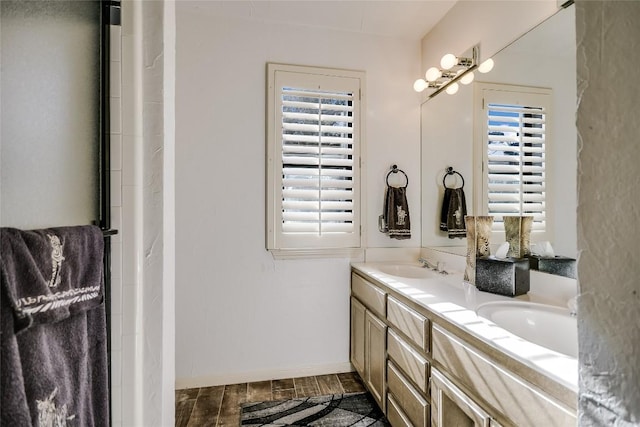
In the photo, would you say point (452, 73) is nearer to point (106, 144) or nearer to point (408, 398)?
point (408, 398)

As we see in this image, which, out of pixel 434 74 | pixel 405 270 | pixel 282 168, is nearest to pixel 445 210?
pixel 405 270

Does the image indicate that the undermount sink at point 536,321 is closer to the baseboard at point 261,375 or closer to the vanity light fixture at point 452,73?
the vanity light fixture at point 452,73

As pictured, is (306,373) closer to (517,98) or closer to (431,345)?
(431,345)

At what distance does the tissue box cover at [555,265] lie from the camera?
1396 millimetres

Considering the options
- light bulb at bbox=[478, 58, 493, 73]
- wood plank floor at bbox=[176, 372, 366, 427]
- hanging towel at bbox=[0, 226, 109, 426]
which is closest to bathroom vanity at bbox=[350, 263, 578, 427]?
wood plank floor at bbox=[176, 372, 366, 427]

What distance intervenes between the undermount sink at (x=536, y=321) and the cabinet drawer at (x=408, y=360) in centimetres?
35

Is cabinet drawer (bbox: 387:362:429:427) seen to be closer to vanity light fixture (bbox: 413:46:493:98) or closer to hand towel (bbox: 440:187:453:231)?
hand towel (bbox: 440:187:453:231)

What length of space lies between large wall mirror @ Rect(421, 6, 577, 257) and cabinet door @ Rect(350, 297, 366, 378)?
739mm

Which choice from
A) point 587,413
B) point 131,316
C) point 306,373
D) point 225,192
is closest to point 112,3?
point 131,316

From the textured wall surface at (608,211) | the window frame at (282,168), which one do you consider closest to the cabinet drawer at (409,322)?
the window frame at (282,168)

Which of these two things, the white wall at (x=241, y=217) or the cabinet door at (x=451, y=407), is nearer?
the cabinet door at (x=451, y=407)

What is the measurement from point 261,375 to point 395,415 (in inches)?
41.1

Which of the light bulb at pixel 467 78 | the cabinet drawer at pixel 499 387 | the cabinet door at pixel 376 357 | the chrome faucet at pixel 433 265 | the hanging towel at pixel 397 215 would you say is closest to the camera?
the cabinet drawer at pixel 499 387

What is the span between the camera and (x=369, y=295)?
81.7 inches
